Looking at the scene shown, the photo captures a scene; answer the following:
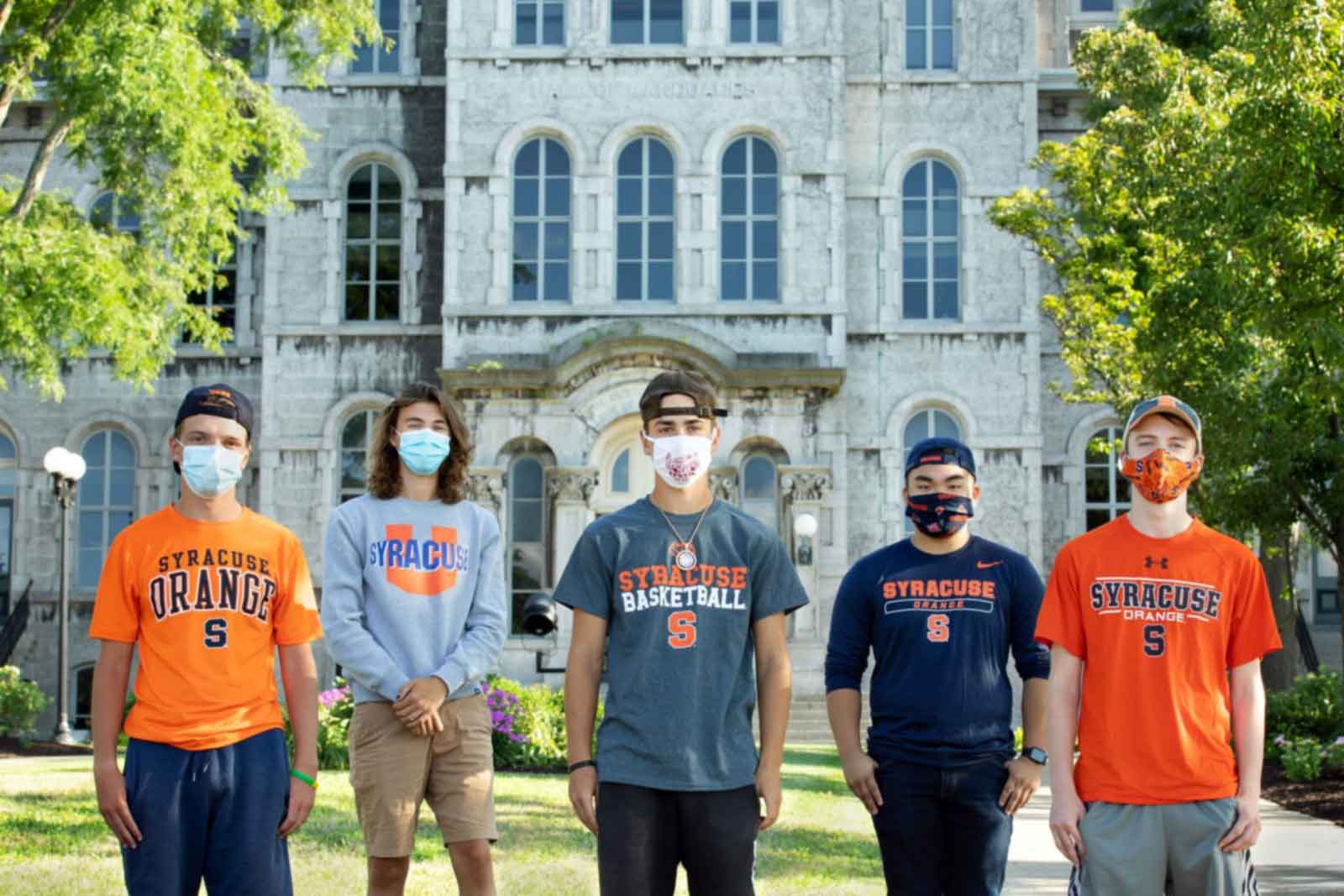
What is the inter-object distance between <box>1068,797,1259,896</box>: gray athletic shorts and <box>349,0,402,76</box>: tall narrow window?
23472 mm

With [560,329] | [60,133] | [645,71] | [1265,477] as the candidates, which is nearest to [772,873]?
[1265,477]

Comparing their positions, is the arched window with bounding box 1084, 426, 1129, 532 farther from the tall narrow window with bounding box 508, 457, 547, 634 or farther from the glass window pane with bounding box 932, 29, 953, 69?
the tall narrow window with bounding box 508, 457, 547, 634

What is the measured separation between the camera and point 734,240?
25.8 metres

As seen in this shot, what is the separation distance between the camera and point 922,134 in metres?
26.6

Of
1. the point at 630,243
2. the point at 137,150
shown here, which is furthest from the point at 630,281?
the point at 137,150

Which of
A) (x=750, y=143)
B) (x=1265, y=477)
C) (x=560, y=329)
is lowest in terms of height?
(x=1265, y=477)

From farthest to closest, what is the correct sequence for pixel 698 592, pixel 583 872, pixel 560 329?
pixel 560 329 < pixel 583 872 < pixel 698 592

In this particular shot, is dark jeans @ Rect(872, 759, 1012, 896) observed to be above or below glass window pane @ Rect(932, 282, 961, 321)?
below

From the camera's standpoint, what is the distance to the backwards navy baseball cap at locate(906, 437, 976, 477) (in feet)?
21.2

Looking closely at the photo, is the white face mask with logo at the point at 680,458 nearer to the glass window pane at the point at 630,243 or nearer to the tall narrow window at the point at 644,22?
the glass window pane at the point at 630,243

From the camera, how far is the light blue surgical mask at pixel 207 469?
19.9 feet

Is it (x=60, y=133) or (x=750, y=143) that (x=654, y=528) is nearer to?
(x=60, y=133)

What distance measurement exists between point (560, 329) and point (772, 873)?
15.7 metres

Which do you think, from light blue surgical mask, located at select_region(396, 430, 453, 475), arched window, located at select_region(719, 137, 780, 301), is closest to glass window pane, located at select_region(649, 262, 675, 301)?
arched window, located at select_region(719, 137, 780, 301)
